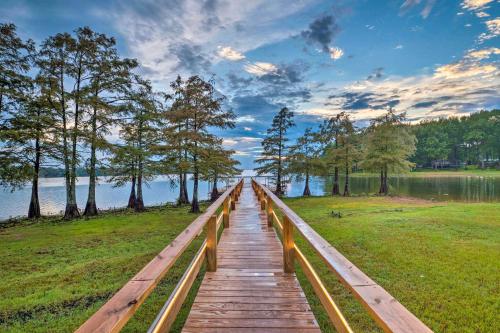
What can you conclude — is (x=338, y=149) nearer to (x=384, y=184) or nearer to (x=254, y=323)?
(x=384, y=184)

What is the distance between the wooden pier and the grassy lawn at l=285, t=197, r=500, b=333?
3.73 ft

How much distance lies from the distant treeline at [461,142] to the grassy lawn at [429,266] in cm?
7378

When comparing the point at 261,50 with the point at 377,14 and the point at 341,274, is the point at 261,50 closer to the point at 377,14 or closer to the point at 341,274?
the point at 377,14

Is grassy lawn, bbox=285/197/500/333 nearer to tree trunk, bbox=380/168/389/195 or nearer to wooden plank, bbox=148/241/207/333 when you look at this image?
wooden plank, bbox=148/241/207/333

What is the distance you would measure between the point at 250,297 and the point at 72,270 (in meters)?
6.13

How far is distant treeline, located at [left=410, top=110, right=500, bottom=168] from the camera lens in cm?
7300

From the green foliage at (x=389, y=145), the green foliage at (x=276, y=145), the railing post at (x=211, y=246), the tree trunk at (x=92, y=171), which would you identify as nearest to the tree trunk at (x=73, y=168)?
the tree trunk at (x=92, y=171)

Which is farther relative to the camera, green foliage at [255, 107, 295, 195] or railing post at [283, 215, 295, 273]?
green foliage at [255, 107, 295, 195]

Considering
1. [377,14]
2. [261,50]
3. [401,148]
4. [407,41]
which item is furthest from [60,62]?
[401,148]

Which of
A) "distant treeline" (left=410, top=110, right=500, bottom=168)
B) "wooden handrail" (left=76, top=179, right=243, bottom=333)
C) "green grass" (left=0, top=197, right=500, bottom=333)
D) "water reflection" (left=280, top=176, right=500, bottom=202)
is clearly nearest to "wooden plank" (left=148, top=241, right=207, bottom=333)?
"wooden handrail" (left=76, top=179, right=243, bottom=333)

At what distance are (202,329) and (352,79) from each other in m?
23.9

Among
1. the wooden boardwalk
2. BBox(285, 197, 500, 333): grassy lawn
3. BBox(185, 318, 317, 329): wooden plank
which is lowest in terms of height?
BBox(285, 197, 500, 333): grassy lawn

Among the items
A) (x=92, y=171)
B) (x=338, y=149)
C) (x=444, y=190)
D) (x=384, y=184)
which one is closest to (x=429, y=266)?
(x=92, y=171)

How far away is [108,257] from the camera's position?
26.9 ft
